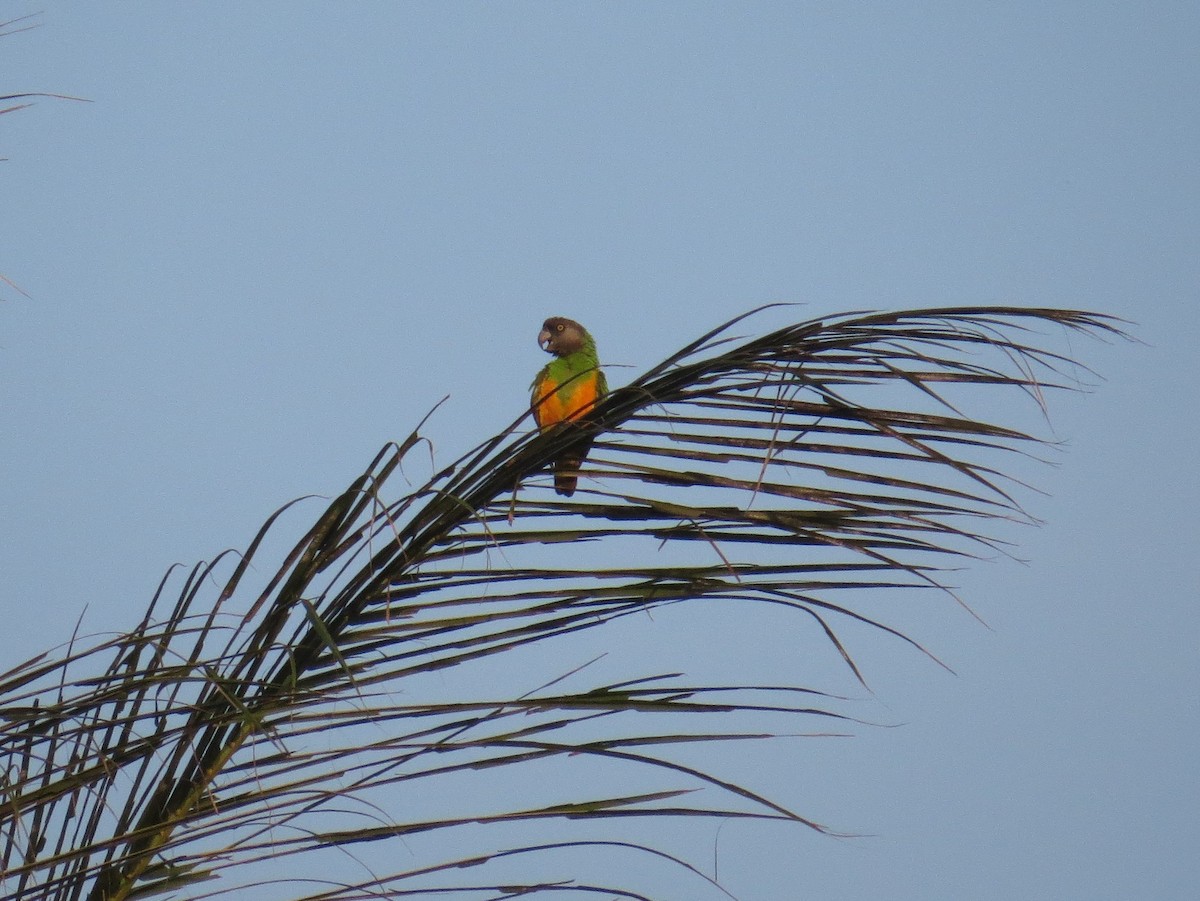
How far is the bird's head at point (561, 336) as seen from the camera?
642cm

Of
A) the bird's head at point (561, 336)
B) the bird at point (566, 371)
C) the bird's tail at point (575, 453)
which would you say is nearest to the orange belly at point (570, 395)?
the bird at point (566, 371)

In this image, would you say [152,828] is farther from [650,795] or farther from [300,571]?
[650,795]

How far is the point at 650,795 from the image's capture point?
1607 mm

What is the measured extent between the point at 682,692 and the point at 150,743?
Answer: 2.52 feet

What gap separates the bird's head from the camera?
6.42 m

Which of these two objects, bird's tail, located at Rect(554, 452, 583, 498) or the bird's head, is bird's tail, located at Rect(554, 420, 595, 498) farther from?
the bird's head

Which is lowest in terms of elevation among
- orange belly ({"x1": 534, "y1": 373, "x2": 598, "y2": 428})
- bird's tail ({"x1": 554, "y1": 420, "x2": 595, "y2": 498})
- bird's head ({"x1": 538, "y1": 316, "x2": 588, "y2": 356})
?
bird's tail ({"x1": 554, "y1": 420, "x2": 595, "y2": 498})

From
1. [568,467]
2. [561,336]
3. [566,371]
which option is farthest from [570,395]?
[568,467]

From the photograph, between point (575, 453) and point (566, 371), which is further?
point (566, 371)

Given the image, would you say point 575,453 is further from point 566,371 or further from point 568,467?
point 566,371

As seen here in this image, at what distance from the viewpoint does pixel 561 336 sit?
6449mm

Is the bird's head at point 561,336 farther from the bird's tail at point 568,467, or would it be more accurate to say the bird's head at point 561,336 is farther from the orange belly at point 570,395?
the bird's tail at point 568,467

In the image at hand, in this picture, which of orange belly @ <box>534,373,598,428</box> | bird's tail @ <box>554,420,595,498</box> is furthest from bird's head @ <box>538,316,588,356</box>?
bird's tail @ <box>554,420,595,498</box>

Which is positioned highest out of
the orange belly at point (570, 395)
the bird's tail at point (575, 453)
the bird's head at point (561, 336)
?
the bird's head at point (561, 336)
